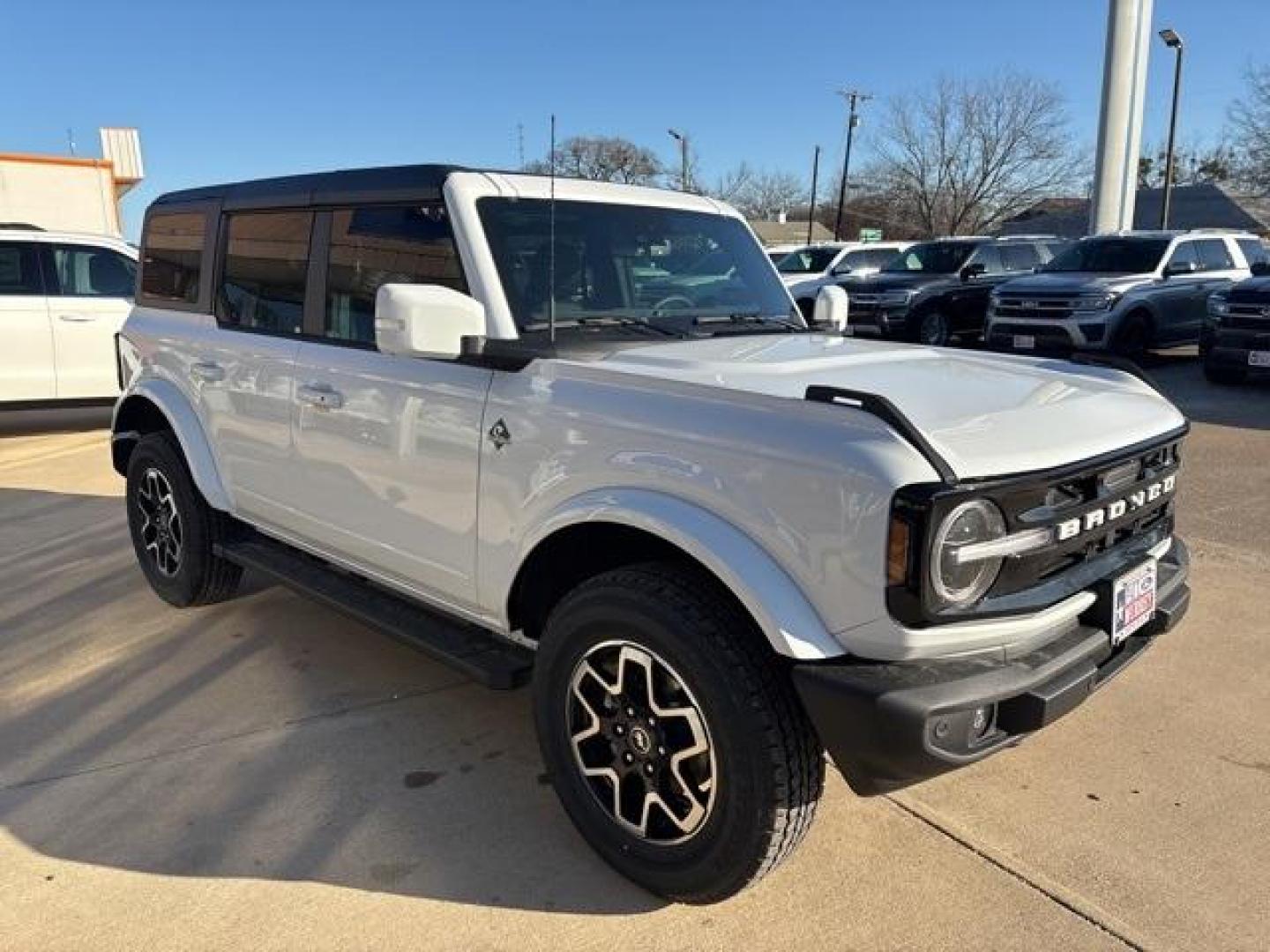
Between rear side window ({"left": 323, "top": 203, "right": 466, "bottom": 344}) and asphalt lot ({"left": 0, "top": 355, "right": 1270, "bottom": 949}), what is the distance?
4.68 feet

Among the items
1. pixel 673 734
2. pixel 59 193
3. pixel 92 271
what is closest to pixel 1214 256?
pixel 92 271

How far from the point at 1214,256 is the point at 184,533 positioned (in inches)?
551

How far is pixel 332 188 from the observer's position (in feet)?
12.5

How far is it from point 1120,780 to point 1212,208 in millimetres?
54428

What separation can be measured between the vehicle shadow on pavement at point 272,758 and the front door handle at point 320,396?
112cm

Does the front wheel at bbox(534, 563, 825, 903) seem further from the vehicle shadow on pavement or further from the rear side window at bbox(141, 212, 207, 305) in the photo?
the rear side window at bbox(141, 212, 207, 305)

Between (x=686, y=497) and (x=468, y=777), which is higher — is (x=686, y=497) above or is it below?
above

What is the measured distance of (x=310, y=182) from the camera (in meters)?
3.96

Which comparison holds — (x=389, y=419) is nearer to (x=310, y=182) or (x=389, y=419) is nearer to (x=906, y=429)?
(x=310, y=182)

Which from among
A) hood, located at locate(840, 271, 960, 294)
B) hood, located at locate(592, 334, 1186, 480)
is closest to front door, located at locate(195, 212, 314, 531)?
hood, located at locate(592, 334, 1186, 480)

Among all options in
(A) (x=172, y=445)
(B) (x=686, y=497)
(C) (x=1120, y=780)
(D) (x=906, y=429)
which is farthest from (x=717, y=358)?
(A) (x=172, y=445)

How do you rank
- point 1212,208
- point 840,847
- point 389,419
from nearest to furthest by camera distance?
point 840,847 < point 389,419 < point 1212,208

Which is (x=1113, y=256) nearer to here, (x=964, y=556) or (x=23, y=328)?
(x=23, y=328)

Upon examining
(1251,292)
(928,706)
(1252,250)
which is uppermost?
(1252,250)
